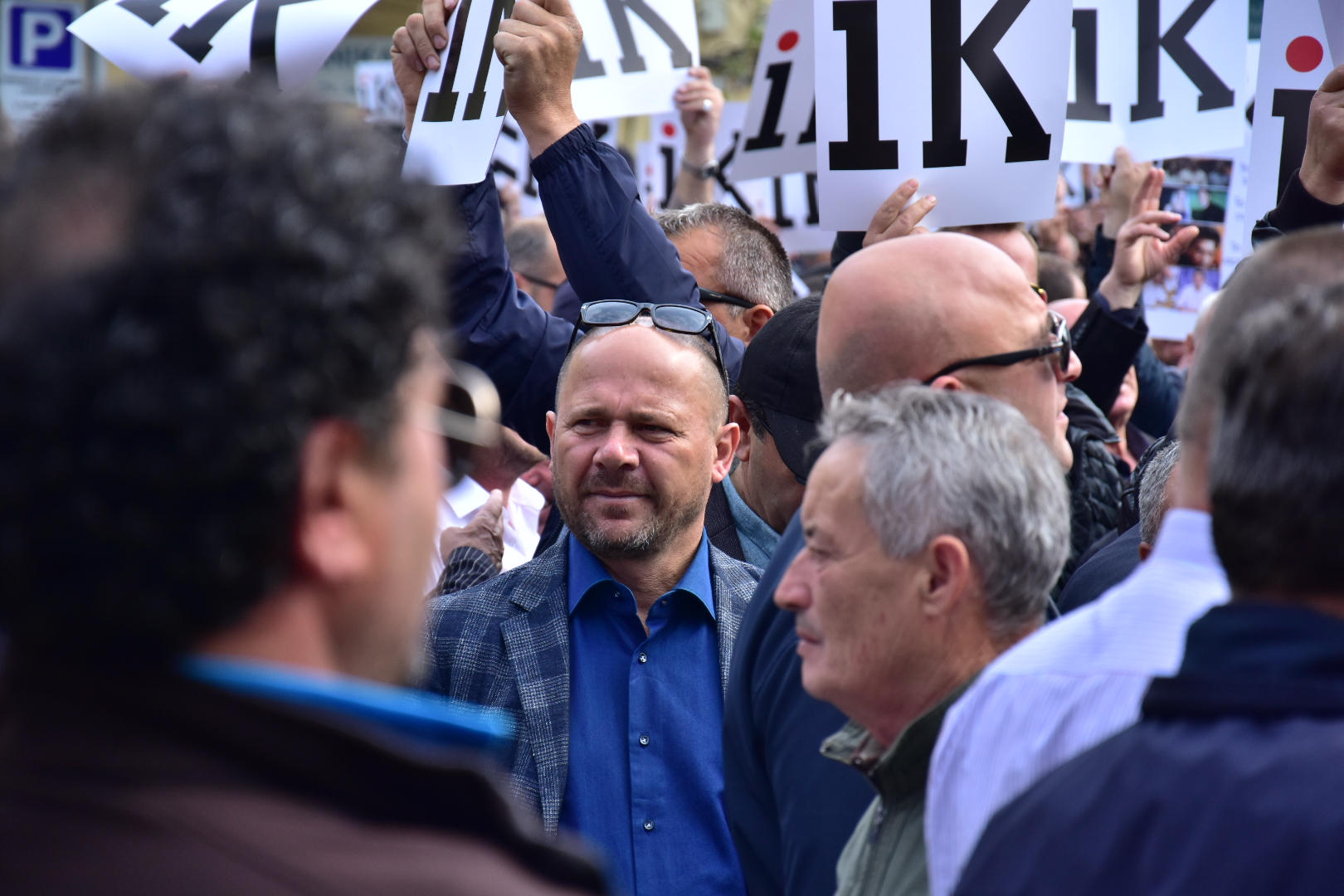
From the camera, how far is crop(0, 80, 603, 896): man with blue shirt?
0.87m

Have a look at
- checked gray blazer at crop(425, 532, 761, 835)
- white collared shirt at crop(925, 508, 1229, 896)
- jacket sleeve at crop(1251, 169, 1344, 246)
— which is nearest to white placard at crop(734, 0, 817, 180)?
jacket sleeve at crop(1251, 169, 1344, 246)

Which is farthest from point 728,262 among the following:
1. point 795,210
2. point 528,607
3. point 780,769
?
point 795,210

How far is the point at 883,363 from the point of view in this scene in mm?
2414

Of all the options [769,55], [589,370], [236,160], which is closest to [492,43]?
[589,370]

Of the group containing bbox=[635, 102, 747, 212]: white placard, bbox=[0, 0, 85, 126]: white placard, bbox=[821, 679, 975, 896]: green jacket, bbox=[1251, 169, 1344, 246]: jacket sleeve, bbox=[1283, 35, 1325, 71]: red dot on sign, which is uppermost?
bbox=[0, 0, 85, 126]: white placard

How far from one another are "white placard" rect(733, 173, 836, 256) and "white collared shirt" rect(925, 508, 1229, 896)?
4616mm

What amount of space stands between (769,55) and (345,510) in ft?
14.9

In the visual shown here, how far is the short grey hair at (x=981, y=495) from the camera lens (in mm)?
1916

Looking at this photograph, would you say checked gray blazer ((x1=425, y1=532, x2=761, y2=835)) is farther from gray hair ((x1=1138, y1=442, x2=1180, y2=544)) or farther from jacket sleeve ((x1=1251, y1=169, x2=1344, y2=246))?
jacket sleeve ((x1=1251, y1=169, x2=1344, y2=246))

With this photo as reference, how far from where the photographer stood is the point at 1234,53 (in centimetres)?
515

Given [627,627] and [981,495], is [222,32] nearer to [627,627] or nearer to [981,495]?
[627,627]

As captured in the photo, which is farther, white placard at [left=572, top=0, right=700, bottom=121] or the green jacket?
white placard at [left=572, top=0, right=700, bottom=121]

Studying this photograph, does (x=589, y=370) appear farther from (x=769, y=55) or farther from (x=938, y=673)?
(x=769, y=55)

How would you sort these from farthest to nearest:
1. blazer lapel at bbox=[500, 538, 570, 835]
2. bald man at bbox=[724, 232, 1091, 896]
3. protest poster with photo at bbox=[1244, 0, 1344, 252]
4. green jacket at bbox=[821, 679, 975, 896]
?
protest poster with photo at bbox=[1244, 0, 1344, 252], blazer lapel at bbox=[500, 538, 570, 835], bald man at bbox=[724, 232, 1091, 896], green jacket at bbox=[821, 679, 975, 896]
